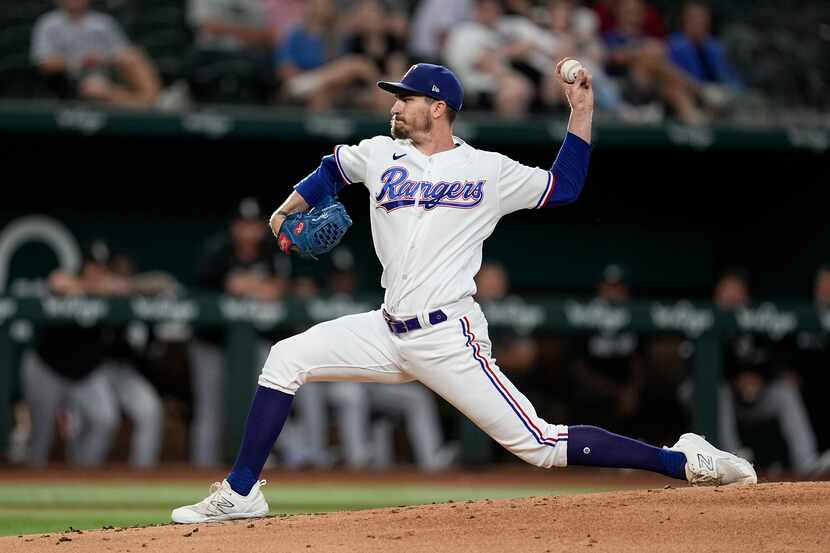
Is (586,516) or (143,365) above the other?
(143,365)

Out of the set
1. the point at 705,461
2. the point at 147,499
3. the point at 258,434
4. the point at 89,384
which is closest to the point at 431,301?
the point at 258,434

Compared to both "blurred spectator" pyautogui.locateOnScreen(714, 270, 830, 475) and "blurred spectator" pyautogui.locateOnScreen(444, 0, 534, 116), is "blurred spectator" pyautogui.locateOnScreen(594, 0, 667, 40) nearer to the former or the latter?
"blurred spectator" pyautogui.locateOnScreen(444, 0, 534, 116)

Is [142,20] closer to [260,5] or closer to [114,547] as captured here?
[260,5]

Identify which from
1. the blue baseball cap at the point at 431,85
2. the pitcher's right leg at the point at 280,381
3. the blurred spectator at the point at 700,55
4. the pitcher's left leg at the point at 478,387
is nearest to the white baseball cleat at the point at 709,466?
the pitcher's left leg at the point at 478,387

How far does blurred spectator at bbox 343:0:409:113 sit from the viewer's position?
10.6 meters

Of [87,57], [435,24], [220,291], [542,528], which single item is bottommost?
[542,528]

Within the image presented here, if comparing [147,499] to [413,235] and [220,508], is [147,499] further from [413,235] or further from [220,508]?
[413,235]

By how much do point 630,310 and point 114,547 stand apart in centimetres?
600

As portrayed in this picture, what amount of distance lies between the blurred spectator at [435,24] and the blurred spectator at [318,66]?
2.09ft

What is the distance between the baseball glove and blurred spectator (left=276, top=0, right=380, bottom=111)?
5531 millimetres

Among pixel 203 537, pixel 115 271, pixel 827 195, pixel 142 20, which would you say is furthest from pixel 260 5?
pixel 203 537

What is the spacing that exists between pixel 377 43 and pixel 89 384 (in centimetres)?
342

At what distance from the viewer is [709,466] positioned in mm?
5035

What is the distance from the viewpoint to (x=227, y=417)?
9570mm
